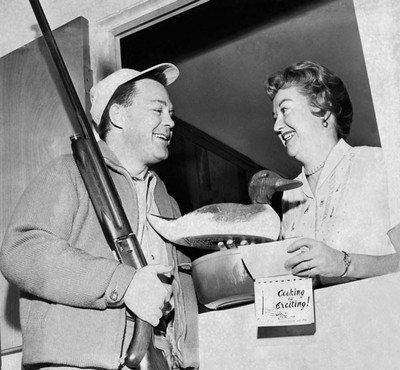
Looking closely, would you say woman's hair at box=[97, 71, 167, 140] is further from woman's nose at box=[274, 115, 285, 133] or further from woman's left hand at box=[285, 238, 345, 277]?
woman's left hand at box=[285, 238, 345, 277]

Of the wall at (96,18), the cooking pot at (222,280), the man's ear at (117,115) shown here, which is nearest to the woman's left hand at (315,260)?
Result: the cooking pot at (222,280)

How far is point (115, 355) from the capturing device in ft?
4.80

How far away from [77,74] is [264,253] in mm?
746

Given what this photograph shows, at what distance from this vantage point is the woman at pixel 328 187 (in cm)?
144

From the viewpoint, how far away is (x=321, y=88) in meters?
1.66

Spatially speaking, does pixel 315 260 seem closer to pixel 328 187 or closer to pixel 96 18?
pixel 328 187

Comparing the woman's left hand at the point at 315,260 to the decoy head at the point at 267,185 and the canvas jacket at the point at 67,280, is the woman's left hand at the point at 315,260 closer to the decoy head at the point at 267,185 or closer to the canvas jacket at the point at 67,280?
the decoy head at the point at 267,185

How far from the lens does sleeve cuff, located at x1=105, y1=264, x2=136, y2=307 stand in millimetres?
1468

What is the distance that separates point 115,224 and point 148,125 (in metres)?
0.29

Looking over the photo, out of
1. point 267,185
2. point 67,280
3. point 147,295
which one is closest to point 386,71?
point 267,185

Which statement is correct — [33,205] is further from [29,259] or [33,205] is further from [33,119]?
[33,119]

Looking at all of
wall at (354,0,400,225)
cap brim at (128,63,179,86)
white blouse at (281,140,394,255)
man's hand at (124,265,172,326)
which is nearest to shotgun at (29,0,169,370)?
man's hand at (124,265,172,326)

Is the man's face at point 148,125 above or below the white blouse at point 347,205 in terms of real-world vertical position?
above

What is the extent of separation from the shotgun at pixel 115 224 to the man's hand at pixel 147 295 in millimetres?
18
